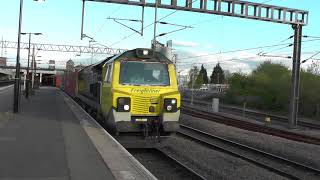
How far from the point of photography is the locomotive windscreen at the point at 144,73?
1388 centimetres

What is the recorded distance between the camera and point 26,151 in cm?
1053

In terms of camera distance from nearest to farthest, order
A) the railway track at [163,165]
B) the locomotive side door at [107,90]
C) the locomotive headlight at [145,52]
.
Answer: the railway track at [163,165] → the locomotive side door at [107,90] → the locomotive headlight at [145,52]

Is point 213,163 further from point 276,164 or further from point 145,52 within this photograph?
point 145,52

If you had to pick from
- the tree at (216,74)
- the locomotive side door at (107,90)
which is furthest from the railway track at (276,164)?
the tree at (216,74)

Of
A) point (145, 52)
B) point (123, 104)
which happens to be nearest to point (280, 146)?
point (145, 52)

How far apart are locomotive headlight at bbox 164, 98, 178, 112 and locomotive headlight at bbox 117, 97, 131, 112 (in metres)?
1.10

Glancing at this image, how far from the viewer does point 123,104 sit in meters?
13.3

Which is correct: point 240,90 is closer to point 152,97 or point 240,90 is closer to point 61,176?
point 152,97

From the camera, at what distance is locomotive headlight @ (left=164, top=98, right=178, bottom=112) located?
44.4ft

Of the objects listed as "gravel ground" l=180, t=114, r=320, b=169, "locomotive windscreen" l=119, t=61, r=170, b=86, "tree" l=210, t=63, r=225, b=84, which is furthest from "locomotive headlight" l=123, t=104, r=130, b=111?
"tree" l=210, t=63, r=225, b=84

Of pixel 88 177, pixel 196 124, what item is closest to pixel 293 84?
pixel 196 124

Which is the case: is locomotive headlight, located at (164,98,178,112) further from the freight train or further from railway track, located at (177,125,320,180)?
railway track, located at (177,125,320,180)

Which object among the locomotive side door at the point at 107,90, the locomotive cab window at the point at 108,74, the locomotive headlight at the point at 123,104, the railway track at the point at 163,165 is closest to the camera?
the railway track at the point at 163,165

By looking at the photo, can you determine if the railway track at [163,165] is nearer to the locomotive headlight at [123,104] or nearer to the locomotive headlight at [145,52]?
the locomotive headlight at [123,104]
